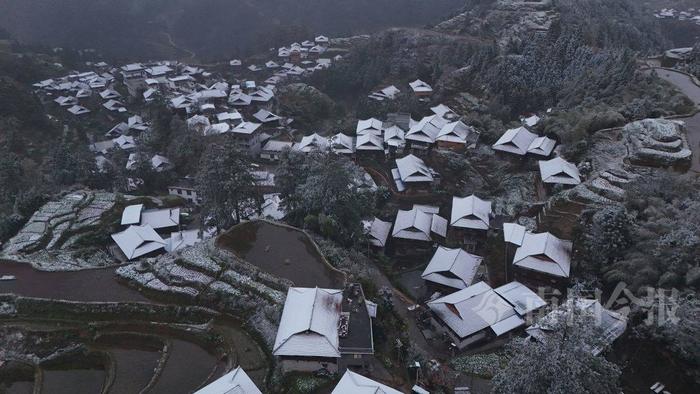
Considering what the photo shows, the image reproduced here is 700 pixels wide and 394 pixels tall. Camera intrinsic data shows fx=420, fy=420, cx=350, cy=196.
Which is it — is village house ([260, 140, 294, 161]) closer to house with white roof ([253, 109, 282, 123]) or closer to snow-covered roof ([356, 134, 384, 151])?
house with white roof ([253, 109, 282, 123])

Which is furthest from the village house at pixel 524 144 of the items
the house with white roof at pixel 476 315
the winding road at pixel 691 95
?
the house with white roof at pixel 476 315

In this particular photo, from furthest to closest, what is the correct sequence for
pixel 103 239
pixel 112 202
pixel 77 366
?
pixel 112 202, pixel 103 239, pixel 77 366

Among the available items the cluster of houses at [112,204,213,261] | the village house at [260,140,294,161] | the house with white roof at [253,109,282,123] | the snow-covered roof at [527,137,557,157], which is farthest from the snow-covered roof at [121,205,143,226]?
the snow-covered roof at [527,137,557,157]

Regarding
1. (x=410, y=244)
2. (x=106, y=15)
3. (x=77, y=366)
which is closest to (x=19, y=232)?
(x=77, y=366)

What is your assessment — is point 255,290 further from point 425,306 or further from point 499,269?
point 499,269

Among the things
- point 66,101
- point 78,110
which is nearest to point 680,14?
point 78,110

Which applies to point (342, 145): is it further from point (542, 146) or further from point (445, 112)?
point (542, 146)
